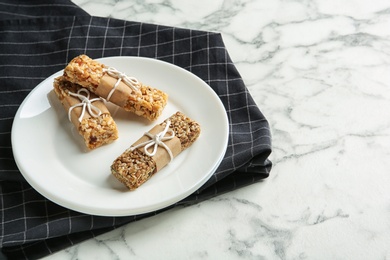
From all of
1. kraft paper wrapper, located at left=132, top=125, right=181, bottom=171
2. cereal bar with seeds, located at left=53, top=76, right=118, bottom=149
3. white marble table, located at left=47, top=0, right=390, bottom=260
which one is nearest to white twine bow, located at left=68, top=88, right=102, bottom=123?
cereal bar with seeds, located at left=53, top=76, right=118, bottom=149

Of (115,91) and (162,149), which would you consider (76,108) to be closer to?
(115,91)

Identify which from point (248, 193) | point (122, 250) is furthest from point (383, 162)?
point (122, 250)

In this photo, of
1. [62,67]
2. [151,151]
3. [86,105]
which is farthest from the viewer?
[62,67]

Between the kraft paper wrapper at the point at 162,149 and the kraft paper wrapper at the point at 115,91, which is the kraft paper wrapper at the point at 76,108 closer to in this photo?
the kraft paper wrapper at the point at 115,91

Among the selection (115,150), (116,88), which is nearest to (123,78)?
(116,88)

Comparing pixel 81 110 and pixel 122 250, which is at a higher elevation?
pixel 81 110

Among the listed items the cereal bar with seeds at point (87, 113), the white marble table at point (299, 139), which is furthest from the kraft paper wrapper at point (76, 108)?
the white marble table at point (299, 139)

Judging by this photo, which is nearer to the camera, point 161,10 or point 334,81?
point 334,81

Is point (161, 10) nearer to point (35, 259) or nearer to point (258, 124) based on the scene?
point (258, 124)
